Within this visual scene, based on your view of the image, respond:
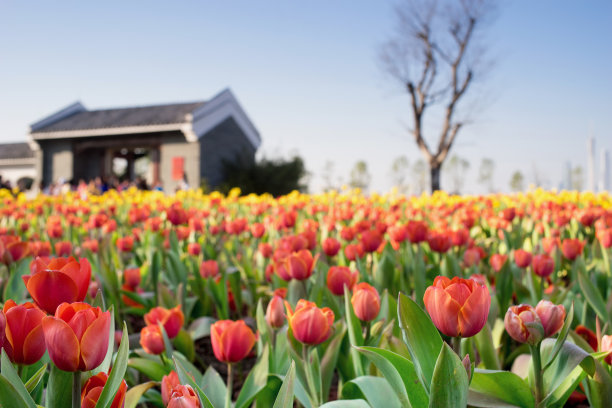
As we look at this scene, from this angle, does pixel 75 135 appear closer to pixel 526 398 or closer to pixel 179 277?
pixel 179 277

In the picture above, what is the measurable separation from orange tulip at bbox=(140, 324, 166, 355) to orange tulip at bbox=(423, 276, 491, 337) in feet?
2.13

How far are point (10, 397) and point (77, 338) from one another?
3.3 inches

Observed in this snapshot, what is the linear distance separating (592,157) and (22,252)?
21642 mm

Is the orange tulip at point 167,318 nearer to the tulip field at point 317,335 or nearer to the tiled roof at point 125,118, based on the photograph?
the tulip field at point 317,335

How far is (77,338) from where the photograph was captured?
55 cm

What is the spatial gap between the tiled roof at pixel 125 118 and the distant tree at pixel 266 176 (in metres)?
2.66

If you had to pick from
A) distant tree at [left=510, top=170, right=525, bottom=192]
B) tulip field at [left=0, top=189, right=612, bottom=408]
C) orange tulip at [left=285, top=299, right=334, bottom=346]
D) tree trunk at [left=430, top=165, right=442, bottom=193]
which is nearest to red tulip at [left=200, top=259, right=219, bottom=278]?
tulip field at [left=0, top=189, right=612, bottom=408]

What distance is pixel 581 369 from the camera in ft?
2.50

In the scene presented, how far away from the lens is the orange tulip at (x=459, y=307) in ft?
2.05

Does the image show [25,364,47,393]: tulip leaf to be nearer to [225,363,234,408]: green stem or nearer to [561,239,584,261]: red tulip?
[225,363,234,408]: green stem

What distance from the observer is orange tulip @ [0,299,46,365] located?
0.60 metres

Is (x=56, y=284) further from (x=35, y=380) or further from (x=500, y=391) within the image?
(x=500, y=391)

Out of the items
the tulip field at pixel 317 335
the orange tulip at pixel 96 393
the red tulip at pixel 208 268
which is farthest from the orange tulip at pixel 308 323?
the red tulip at pixel 208 268

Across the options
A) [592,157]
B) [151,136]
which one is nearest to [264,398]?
[151,136]
